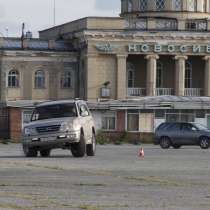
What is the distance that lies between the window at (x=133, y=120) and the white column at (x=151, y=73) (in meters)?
15.6

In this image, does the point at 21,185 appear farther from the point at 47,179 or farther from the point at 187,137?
the point at 187,137

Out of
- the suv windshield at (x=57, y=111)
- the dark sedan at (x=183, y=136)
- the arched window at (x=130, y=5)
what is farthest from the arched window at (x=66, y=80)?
the suv windshield at (x=57, y=111)

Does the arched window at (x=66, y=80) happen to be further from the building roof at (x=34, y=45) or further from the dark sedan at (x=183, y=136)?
the dark sedan at (x=183, y=136)

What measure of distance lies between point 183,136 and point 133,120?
2046 centimetres

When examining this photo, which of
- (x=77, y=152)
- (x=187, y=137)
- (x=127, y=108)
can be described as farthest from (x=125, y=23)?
(x=77, y=152)

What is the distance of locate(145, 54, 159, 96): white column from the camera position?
96.8m

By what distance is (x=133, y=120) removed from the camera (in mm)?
80438

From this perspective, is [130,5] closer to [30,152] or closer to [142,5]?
[142,5]

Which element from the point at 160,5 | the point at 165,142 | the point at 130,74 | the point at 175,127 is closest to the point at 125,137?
the point at 175,127

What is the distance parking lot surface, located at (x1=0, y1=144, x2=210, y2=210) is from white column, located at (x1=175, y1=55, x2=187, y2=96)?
6883cm

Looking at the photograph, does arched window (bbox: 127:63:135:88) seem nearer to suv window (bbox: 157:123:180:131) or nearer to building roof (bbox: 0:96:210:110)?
building roof (bbox: 0:96:210:110)

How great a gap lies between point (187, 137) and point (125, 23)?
39.0m

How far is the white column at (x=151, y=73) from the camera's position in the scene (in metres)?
96.8

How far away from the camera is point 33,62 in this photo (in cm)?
9956
